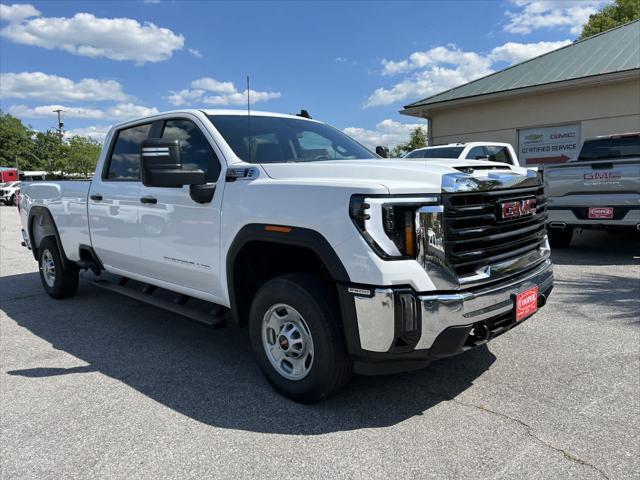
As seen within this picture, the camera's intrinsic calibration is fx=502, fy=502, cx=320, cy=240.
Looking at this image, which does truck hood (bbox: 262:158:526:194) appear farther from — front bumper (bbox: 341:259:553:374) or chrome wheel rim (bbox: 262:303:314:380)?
chrome wheel rim (bbox: 262:303:314:380)

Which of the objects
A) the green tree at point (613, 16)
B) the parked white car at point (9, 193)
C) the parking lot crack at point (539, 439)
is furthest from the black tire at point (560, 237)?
the parked white car at point (9, 193)

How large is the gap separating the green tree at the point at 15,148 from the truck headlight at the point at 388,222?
91.0m

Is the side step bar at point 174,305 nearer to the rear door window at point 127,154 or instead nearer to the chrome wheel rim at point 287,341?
the chrome wheel rim at point 287,341

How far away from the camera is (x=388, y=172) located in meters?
3.05

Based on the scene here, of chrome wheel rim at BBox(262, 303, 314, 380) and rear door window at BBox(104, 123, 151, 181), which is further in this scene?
rear door window at BBox(104, 123, 151, 181)

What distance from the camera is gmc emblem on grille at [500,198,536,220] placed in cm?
311

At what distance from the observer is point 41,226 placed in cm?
654

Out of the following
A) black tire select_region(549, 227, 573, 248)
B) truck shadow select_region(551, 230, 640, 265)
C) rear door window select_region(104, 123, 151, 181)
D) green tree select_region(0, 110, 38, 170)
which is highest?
green tree select_region(0, 110, 38, 170)

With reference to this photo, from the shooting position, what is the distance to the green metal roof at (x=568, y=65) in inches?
511

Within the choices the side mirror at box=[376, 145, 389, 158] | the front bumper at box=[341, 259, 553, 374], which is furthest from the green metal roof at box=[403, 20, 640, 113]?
the front bumper at box=[341, 259, 553, 374]

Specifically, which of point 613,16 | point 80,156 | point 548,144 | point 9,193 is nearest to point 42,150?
point 80,156

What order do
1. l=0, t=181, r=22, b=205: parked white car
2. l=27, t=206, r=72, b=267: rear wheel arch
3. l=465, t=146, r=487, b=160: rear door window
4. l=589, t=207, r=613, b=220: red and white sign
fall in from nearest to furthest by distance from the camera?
1. l=27, t=206, r=72, b=267: rear wheel arch
2. l=589, t=207, r=613, b=220: red and white sign
3. l=465, t=146, r=487, b=160: rear door window
4. l=0, t=181, r=22, b=205: parked white car

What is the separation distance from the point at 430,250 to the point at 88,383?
8.83ft

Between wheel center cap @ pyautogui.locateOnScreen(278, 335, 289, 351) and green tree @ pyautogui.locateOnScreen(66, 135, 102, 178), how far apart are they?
59.0m
